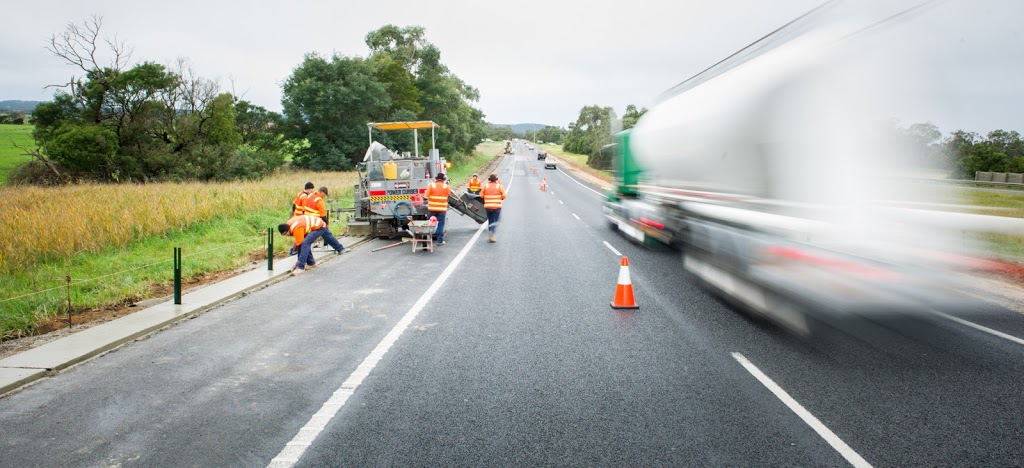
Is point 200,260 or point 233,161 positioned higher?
point 233,161

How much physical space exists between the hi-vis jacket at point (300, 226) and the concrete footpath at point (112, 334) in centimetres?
107

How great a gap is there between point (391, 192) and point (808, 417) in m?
12.7

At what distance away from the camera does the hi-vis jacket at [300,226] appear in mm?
11297

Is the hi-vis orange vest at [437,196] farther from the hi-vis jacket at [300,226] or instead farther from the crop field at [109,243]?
the crop field at [109,243]

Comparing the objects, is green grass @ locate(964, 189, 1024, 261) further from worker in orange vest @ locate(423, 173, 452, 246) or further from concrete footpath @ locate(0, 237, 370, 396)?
worker in orange vest @ locate(423, 173, 452, 246)

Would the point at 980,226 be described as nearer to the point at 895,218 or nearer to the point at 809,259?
the point at 895,218

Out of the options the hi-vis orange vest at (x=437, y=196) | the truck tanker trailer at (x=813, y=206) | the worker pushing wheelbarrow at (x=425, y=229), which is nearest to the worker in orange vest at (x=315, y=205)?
the worker pushing wheelbarrow at (x=425, y=229)

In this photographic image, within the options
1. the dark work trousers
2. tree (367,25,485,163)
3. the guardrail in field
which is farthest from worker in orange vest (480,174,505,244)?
tree (367,25,485,163)

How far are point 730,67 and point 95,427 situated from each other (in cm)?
Answer: 793

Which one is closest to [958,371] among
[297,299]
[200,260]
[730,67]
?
A: [730,67]

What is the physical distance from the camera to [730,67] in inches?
315

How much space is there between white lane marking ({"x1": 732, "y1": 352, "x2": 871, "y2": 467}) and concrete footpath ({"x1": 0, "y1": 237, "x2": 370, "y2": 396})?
645 cm

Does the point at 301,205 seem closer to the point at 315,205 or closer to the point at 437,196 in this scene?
the point at 315,205

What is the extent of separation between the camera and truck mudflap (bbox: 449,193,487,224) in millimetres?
17234
